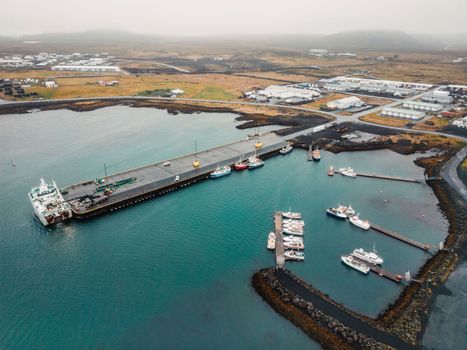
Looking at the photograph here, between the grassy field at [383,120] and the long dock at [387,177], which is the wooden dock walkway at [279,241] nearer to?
the long dock at [387,177]

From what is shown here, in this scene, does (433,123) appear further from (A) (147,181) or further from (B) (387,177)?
(A) (147,181)

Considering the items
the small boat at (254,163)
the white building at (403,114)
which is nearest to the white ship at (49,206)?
the small boat at (254,163)

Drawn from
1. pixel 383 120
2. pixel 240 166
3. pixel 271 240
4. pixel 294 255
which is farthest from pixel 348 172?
pixel 383 120

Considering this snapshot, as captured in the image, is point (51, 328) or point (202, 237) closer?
point (51, 328)

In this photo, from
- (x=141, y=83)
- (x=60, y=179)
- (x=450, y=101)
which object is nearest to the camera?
(x=60, y=179)

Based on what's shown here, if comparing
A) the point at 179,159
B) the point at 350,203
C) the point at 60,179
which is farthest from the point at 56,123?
the point at 350,203

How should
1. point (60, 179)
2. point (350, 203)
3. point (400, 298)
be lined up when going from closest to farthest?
point (400, 298) < point (350, 203) < point (60, 179)

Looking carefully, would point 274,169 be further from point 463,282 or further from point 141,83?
point 141,83
